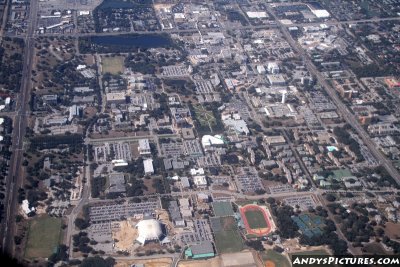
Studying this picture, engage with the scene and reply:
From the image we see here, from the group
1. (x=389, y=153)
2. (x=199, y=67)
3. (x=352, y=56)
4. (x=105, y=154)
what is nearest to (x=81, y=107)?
(x=105, y=154)

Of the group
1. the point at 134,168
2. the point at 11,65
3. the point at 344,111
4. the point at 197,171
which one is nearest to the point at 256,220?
the point at 197,171

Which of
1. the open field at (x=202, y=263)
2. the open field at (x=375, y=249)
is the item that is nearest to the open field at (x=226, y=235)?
the open field at (x=202, y=263)

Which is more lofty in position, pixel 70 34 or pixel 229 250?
pixel 70 34

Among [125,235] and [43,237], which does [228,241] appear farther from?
[43,237]

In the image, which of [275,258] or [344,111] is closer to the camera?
[275,258]

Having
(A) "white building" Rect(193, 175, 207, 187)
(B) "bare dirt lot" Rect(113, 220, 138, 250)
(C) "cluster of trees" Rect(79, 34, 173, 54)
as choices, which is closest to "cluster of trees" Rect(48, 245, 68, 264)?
(B) "bare dirt lot" Rect(113, 220, 138, 250)

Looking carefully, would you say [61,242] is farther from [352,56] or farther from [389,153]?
[352,56]
